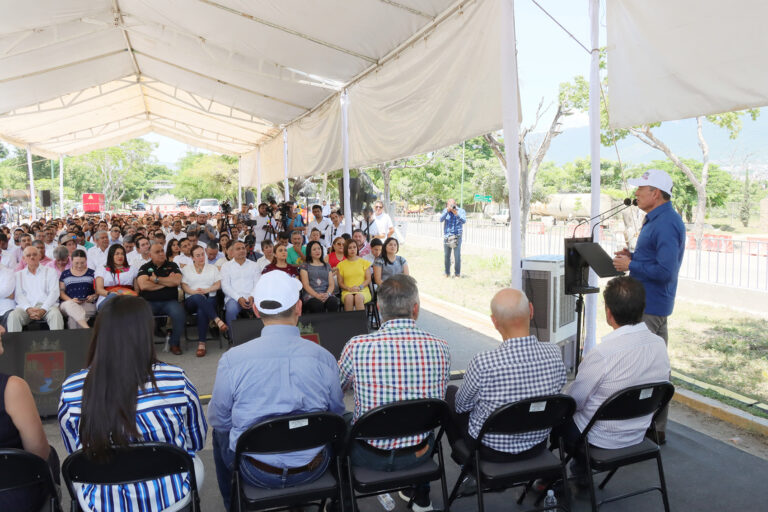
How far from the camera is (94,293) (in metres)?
5.98

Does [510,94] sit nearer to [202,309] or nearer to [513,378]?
[513,378]

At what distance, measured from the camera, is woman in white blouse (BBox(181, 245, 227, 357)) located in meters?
6.18

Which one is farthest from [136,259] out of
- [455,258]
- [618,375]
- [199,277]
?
[455,258]

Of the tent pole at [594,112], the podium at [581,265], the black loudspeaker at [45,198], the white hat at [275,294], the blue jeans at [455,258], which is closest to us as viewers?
the white hat at [275,294]

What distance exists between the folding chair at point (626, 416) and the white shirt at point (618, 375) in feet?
0.19

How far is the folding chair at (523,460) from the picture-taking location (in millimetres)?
2252

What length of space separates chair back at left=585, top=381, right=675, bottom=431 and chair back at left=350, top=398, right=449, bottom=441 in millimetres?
722

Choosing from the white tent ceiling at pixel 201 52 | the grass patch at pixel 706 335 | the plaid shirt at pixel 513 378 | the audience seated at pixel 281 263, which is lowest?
the grass patch at pixel 706 335

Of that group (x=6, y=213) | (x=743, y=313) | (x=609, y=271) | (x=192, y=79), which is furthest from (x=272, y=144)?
(x=6, y=213)

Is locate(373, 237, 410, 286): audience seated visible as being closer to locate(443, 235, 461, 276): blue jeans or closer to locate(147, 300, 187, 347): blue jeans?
locate(147, 300, 187, 347): blue jeans

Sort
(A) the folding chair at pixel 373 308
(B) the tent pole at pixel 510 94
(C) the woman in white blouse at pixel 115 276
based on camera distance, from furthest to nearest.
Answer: (A) the folding chair at pixel 373 308 < (C) the woman in white blouse at pixel 115 276 < (B) the tent pole at pixel 510 94

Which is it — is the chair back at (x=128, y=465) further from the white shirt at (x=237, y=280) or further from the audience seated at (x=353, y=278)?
the audience seated at (x=353, y=278)

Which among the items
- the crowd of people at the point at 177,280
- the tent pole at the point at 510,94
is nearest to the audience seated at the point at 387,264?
the crowd of people at the point at 177,280

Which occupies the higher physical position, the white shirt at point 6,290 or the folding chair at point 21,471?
the white shirt at point 6,290
